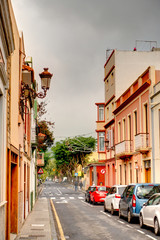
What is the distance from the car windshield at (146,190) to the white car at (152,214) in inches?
60.0

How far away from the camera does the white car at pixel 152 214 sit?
45.9 ft

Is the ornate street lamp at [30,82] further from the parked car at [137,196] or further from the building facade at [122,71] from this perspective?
the building facade at [122,71]

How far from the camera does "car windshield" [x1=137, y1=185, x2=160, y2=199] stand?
58.1 ft

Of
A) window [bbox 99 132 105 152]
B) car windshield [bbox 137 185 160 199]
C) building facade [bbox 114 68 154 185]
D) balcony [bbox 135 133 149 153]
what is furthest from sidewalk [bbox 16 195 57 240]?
window [bbox 99 132 105 152]

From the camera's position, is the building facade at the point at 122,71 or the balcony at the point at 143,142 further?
the building facade at the point at 122,71

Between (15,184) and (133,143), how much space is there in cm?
1899

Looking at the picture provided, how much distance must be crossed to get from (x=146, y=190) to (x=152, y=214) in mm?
3339

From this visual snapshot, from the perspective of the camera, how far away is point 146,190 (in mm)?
17906

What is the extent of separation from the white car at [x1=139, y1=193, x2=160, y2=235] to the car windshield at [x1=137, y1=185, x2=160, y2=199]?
5.00 feet

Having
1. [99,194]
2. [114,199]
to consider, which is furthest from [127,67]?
[114,199]

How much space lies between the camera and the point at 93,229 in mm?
16375

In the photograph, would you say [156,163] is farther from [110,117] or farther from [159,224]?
[110,117]

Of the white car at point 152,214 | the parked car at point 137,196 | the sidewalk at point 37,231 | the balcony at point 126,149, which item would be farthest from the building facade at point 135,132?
the white car at point 152,214

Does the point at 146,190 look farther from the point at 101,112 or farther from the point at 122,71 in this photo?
the point at 101,112
